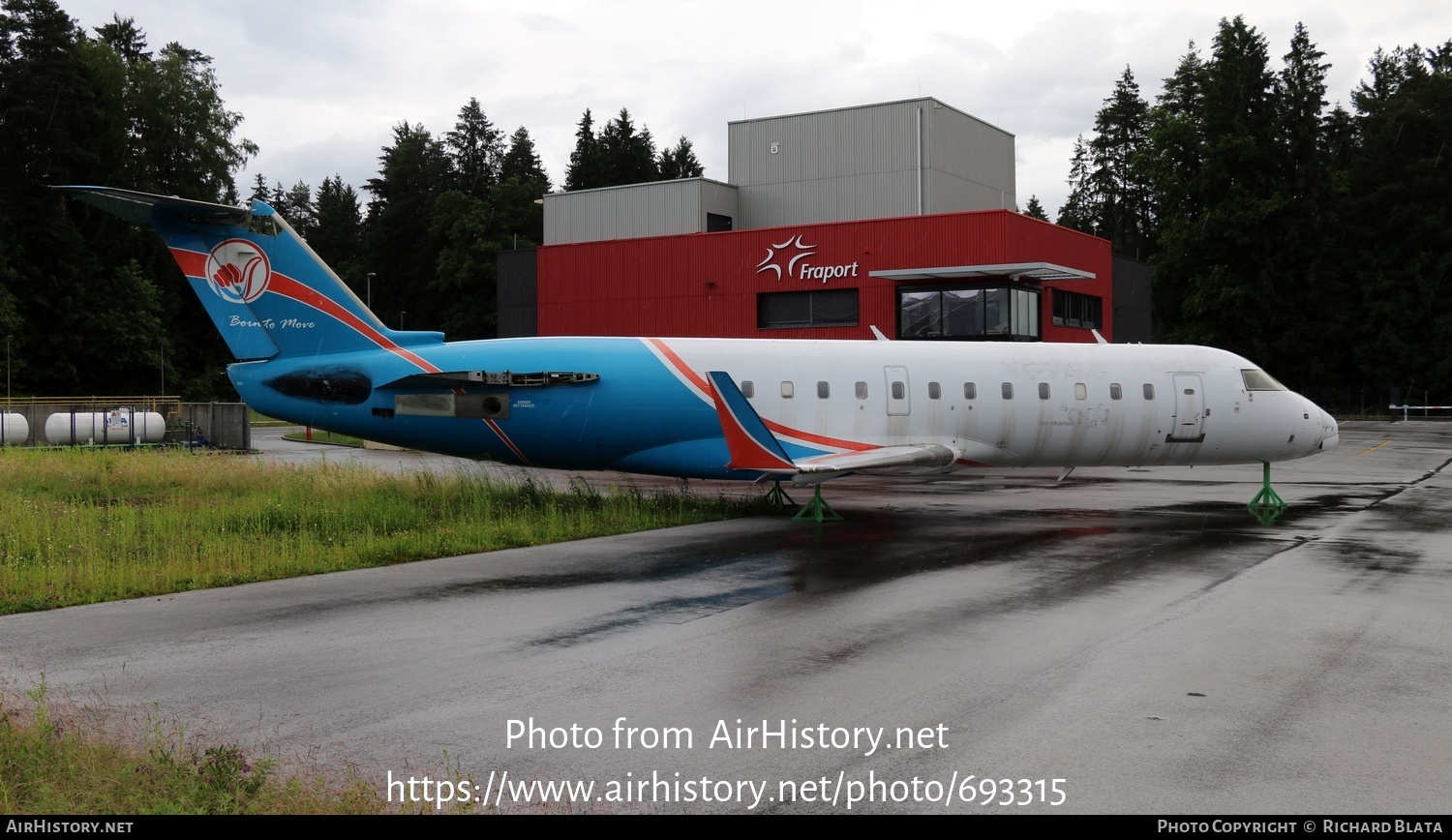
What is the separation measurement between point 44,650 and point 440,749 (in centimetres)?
473

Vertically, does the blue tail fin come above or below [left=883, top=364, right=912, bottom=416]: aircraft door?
above

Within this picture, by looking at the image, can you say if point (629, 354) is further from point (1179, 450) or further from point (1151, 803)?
point (1151, 803)

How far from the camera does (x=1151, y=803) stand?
5.76m

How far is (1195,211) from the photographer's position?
251 ft

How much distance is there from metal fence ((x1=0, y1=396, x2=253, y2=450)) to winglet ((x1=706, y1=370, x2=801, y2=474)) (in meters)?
25.2

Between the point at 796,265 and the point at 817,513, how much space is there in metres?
24.0

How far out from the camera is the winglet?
1648 centimetres

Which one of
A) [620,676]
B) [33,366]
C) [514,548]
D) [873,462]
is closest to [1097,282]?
[873,462]

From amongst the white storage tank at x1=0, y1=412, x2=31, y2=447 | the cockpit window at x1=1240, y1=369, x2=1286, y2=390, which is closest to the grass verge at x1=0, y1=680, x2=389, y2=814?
the cockpit window at x1=1240, y1=369, x2=1286, y2=390

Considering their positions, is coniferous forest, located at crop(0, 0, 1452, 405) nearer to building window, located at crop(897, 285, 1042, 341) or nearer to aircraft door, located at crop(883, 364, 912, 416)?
building window, located at crop(897, 285, 1042, 341)

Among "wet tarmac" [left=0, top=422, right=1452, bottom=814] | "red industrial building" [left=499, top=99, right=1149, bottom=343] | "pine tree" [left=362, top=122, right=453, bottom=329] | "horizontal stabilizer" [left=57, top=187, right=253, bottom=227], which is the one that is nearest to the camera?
"wet tarmac" [left=0, top=422, right=1452, bottom=814]

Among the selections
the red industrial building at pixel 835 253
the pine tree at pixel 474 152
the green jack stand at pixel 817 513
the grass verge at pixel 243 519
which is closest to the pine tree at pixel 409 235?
the pine tree at pixel 474 152

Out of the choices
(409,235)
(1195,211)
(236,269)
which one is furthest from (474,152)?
(236,269)

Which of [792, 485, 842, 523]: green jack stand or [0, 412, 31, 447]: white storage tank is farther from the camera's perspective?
[0, 412, 31, 447]: white storage tank
